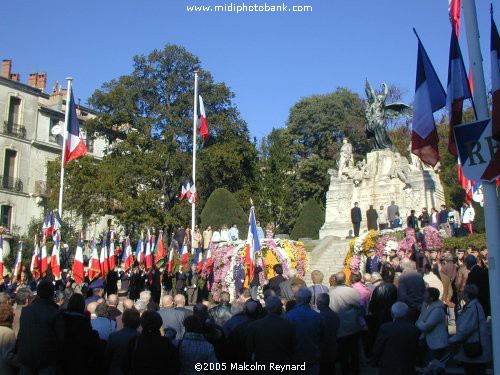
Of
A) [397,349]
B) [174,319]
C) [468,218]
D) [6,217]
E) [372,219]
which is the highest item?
[6,217]

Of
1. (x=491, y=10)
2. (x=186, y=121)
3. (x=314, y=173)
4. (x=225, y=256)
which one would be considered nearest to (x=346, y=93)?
(x=314, y=173)

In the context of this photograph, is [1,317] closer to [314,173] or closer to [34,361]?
[34,361]

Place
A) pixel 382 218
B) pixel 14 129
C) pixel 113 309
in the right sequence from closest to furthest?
pixel 113 309 → pixel 382 218 → pixel 14 129

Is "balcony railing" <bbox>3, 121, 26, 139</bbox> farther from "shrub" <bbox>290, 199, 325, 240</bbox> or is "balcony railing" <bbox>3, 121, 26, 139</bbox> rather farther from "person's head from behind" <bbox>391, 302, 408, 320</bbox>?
"person's head from behind" <bbox>391, 302, 408, 320</bbox>

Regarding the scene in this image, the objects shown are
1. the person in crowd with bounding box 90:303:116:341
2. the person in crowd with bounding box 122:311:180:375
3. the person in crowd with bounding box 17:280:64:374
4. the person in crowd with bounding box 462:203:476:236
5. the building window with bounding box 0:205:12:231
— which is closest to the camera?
the person in crowd with bounding box 122:311:180:375

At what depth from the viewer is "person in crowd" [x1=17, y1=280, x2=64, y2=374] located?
6.49 m

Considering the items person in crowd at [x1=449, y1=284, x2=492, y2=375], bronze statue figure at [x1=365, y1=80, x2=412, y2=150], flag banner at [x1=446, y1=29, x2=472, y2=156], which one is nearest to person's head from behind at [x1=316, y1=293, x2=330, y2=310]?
person in crowd at [x1=449, y1=284, x2=492, y2=375]

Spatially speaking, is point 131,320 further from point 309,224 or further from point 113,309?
point 309,224

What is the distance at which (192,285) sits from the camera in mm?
21078

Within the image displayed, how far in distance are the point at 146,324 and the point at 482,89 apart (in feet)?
13.6

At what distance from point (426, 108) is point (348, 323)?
3.24 meters

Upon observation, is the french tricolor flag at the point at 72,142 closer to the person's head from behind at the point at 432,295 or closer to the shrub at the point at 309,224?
the person's head from behind at the point at 432,295

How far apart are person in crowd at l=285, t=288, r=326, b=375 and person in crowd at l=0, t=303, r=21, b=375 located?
3.07 m

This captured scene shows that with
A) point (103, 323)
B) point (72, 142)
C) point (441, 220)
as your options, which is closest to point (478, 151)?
point (103, 323)
